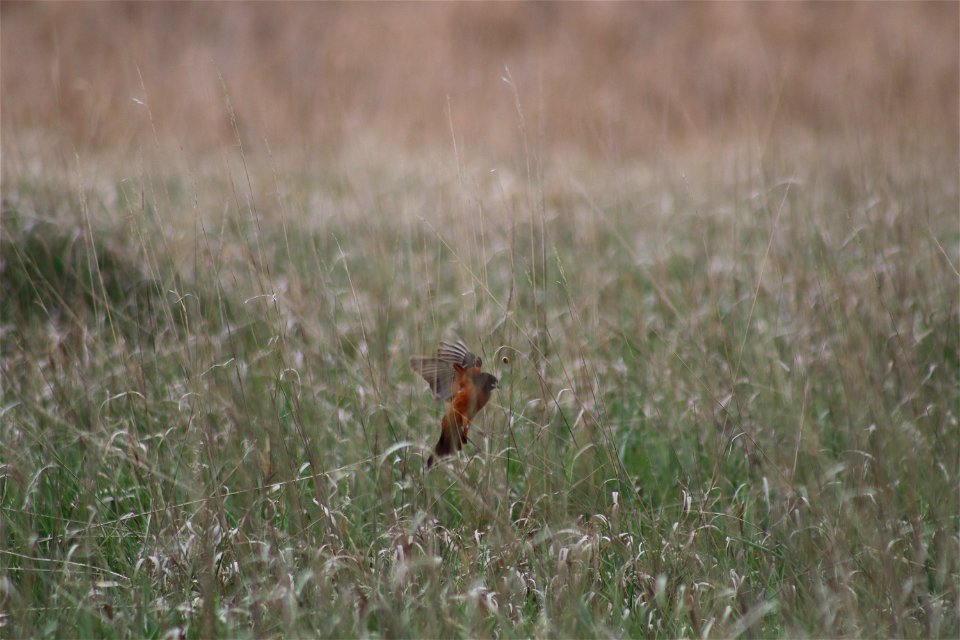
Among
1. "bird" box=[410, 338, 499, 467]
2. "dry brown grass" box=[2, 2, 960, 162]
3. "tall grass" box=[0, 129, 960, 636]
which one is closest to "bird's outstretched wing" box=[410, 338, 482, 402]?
"bird" box=[410, 338, 499, 467]

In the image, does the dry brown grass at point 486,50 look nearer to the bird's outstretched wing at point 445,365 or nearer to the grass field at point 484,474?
the grass field at point 484,474

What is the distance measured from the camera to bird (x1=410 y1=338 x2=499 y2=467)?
6.25ft

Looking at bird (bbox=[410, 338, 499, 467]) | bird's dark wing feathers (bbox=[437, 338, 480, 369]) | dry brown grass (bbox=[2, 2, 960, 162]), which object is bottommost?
dry brown grass (bbox=[2, 2, 960, 162])

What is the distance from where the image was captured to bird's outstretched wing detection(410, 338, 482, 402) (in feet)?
6.38

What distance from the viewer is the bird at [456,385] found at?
190cm

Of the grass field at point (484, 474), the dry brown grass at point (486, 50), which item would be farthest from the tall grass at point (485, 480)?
the dry brown grass at point (486, 50)

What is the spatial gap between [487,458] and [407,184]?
4964mm

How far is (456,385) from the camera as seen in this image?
6.36 ft

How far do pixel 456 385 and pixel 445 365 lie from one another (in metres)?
0.06

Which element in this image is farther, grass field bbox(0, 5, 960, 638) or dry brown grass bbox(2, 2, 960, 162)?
dry brown grass bbox(2, 2, 960, 162)

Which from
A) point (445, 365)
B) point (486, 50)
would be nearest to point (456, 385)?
point (445, 365)

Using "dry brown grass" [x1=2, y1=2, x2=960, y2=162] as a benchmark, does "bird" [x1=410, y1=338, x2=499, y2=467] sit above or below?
above

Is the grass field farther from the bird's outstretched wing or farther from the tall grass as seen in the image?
the bird's outstretched wing

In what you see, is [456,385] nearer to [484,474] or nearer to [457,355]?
[457,355]
